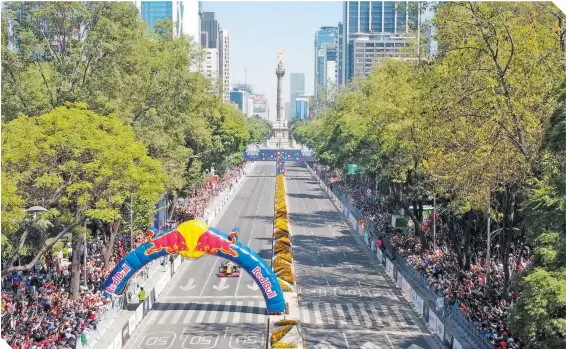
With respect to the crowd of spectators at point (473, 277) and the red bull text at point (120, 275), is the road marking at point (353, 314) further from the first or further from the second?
the red bull text at point (120, 275)

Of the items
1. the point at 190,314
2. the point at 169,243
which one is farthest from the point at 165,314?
the point at 169,243

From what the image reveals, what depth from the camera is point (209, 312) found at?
39.7 meters

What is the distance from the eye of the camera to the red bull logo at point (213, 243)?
3753 cm

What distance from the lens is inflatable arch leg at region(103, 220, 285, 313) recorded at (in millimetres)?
37594

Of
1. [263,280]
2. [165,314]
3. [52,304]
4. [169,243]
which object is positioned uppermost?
[169,243]

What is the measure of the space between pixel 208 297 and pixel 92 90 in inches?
548

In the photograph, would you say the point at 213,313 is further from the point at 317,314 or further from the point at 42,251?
the point at 42,251

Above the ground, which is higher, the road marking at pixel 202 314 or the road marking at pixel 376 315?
the road marking at pixel 376 315

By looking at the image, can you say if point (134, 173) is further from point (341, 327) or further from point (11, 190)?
point (341, 327)

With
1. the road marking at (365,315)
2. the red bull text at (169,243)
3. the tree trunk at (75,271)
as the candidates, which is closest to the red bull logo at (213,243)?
the red bull text at (169,243)

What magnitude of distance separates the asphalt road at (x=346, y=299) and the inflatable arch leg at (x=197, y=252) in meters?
2.42

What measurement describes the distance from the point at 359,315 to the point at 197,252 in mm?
9036

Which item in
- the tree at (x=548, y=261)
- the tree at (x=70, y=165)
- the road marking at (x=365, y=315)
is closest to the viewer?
the tree at (x=548, y=261)

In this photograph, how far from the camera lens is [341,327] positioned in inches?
1430
